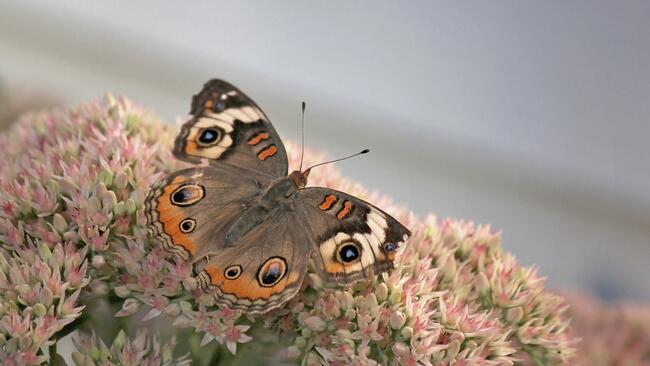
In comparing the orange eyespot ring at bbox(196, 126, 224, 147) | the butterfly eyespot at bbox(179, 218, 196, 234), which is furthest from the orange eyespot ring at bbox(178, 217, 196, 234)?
the orange eyespot ring at bbox(196, 126, 224, 147)

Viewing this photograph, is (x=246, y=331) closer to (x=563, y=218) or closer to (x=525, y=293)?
(x=525, y=293)

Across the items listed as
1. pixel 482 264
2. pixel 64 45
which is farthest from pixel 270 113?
pixel 482 264

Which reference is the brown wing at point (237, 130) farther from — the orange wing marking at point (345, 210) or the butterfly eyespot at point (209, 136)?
the orange wing marking at point (345, 210)

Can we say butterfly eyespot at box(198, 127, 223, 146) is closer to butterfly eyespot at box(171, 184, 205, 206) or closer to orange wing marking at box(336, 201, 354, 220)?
butterfly eyespot at box(171, 184, 205, 206)

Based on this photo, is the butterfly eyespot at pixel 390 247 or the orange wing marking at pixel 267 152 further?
the orange wing marking at pixel 267 152

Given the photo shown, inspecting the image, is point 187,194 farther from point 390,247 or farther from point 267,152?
point 390,247

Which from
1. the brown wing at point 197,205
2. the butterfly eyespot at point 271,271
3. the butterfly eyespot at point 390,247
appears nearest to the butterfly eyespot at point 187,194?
the brown wing at point 197,205
